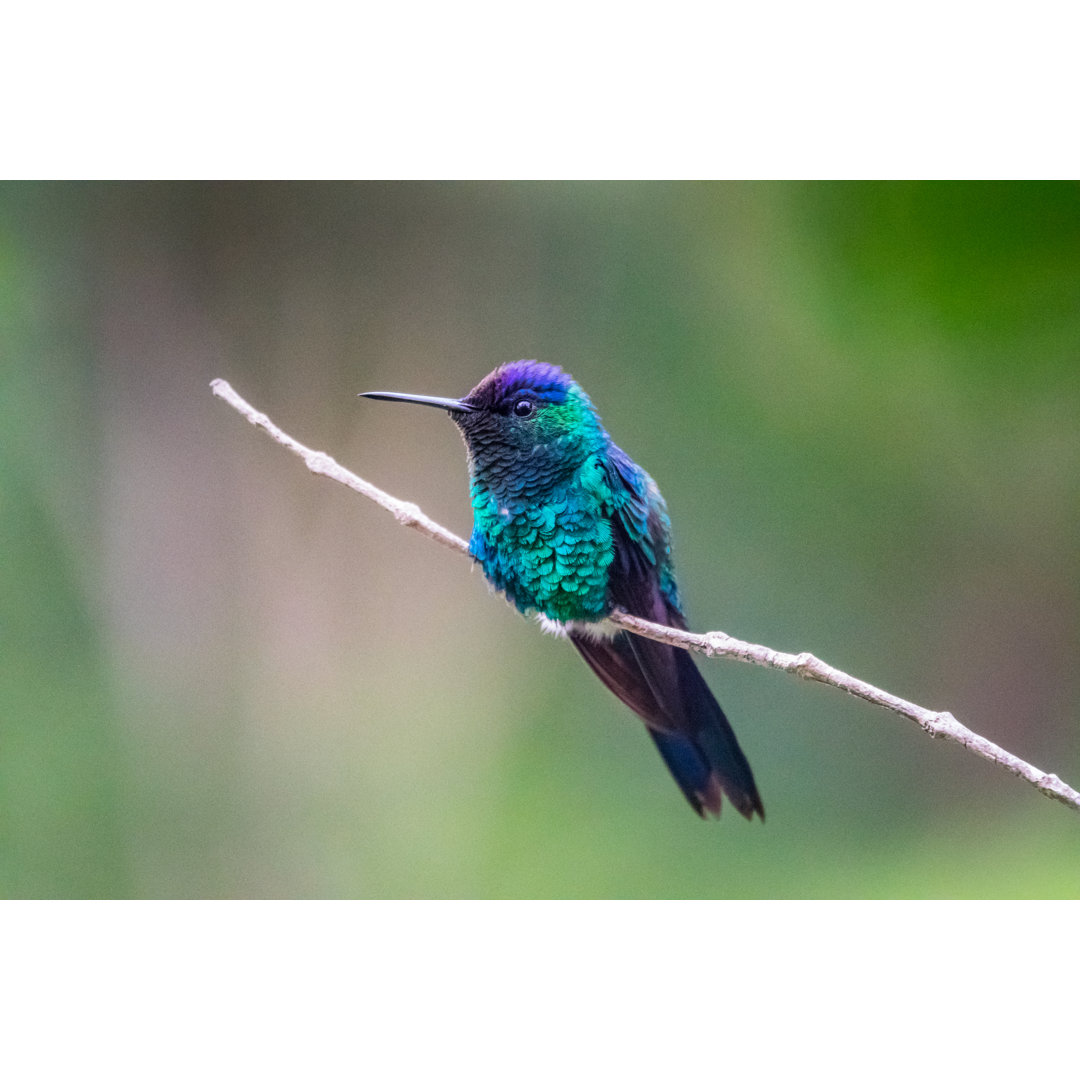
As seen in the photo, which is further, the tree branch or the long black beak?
the long black beak

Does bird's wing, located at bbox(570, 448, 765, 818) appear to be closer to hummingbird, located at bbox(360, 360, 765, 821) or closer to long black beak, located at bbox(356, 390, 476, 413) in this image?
hummingbird, located at bbox(360, 360, 765, 821)

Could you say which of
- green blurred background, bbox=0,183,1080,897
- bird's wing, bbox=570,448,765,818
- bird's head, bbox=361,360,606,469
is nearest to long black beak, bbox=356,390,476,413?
bird's head, bbox=361,360,606,469

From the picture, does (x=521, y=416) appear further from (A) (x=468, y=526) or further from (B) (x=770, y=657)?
(B) (x=770, y=657)

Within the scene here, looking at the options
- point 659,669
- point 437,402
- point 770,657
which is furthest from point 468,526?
point 770,657

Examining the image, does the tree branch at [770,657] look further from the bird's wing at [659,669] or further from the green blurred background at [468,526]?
the green blurred background at [468,526]

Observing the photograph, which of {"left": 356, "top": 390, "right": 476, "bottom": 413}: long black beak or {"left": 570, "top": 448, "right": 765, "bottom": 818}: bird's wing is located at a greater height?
{"left": 356, "top": 390, "right": 476, "bottom": 413}: long black beak

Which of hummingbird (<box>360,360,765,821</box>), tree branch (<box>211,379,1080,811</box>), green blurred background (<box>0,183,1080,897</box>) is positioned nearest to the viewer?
tree branch (<box>211,379,1080,811</box>)

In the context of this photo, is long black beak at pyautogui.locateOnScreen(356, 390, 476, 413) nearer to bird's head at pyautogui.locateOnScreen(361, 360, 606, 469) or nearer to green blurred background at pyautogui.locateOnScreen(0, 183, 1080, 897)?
bird's head at pyautogui.locateOnScreen(361, 360, 606, 469)

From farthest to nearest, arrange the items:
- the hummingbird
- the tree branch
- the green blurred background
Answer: the green blurred background → the hummingbird → the tree branch

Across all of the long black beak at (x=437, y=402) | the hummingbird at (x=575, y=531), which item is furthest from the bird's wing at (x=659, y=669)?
the long black beak at (x=437, y=402)
